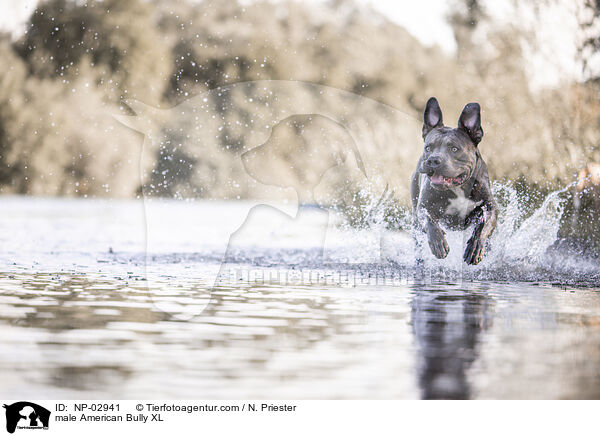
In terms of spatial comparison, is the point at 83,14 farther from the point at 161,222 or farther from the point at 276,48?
the point at 161,222

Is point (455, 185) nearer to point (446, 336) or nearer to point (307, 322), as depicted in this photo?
point (307, 322)

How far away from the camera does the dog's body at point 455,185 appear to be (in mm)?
7973

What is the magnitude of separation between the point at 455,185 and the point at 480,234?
60 cm

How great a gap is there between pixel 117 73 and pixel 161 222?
19.8 m

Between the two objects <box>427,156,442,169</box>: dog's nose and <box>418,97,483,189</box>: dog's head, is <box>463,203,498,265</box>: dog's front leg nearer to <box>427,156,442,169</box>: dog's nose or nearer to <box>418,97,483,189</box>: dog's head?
<box>418,97,483,189</box>: dog's head

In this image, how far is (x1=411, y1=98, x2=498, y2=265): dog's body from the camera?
797 centimetres

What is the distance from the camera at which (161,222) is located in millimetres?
19000

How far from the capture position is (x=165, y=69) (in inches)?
1427

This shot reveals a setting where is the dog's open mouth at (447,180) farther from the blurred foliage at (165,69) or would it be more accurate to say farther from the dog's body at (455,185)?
the blurred foliage at (165,69)

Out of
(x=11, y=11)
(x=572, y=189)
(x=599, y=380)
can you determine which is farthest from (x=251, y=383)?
(x=11, y=11)

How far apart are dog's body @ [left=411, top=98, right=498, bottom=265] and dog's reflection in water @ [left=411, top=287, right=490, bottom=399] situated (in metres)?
0.59
